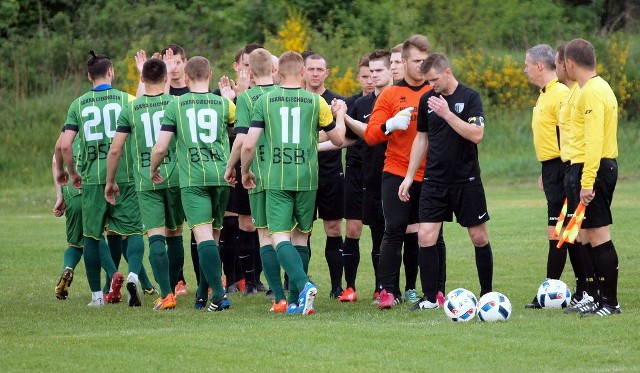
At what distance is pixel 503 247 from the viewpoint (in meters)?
17.1

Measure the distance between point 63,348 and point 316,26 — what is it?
3211 centimetres

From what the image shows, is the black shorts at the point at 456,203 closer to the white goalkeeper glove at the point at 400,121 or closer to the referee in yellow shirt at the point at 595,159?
the white goalkeeper glove at the point at 400,121

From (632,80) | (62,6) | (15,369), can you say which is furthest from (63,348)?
(62,6)

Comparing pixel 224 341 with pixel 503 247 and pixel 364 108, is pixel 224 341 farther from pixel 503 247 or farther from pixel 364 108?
pixel 503 247

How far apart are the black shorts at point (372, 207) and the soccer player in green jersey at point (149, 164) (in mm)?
1791

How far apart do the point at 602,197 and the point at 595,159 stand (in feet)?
1.18

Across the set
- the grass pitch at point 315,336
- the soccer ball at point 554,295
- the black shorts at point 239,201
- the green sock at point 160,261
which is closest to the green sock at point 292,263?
the grass pitch at point 315,336

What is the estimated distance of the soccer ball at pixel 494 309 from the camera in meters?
9.72

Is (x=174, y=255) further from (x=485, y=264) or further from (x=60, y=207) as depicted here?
(x=485, y=264)

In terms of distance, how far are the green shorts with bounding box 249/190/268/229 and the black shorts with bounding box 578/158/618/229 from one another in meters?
2.94

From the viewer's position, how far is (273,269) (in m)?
11.3

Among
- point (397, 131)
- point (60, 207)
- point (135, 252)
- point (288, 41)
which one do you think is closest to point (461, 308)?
point (397, 131)

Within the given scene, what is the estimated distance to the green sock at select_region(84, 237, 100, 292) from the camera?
12.3 m

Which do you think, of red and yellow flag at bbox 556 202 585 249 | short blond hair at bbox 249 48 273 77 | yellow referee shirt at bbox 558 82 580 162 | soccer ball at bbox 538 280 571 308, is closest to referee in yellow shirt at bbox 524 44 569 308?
soccer ball at bbox 538 280 571 308
